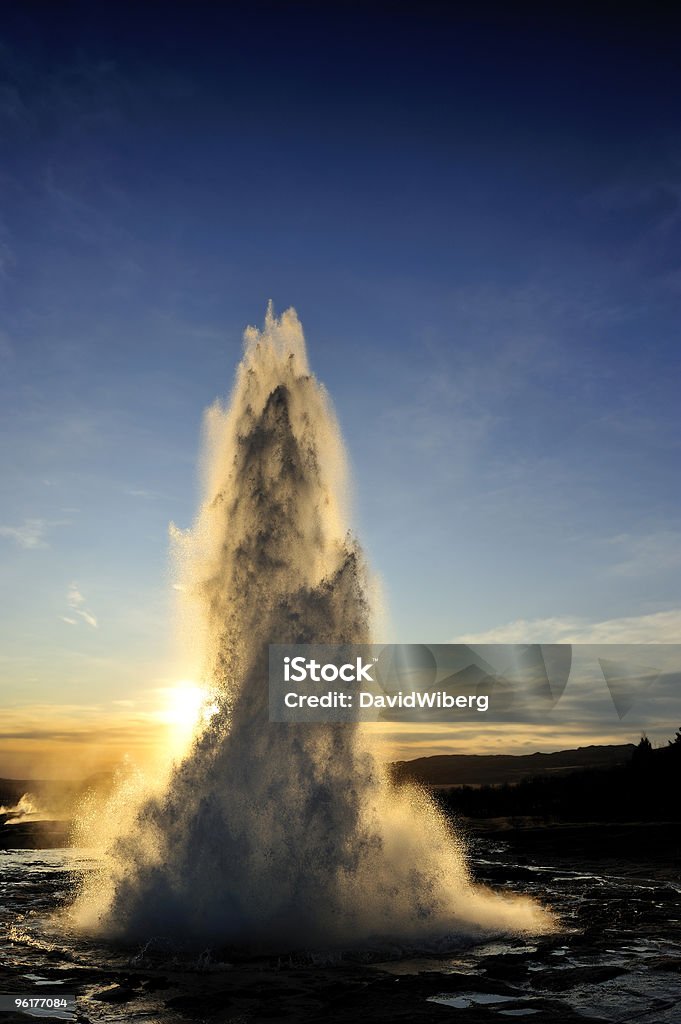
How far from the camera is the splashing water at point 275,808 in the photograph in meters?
18.6

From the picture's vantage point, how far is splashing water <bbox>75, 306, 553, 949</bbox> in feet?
61.2

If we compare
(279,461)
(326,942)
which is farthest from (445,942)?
(279,461)

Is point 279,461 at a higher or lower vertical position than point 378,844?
higher

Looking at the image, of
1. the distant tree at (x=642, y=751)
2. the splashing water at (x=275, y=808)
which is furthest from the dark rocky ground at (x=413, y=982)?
the distant tree at (x=642, y=751)

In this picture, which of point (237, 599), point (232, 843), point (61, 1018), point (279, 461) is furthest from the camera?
point (279, 461)

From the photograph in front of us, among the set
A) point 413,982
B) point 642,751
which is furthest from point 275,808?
point 642,751

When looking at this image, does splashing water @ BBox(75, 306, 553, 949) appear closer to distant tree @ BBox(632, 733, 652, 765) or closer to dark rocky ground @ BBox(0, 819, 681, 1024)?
dark rocky ground @ BBox(0, 819, 681, 1024)

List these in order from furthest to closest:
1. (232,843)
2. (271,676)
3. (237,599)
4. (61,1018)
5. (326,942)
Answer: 1. (237,599)
2. (271,676)
3. (232,843)
4. (326,942)
5. (61,1018)

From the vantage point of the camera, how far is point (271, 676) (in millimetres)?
21359

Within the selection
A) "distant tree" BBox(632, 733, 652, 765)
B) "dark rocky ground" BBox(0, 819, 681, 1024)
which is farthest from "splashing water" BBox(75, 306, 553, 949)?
"distant tree" BBox(632, 733, 652, 765)

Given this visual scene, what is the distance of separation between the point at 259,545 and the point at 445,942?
11848mm

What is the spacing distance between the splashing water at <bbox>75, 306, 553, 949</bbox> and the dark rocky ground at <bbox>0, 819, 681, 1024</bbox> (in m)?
1.65

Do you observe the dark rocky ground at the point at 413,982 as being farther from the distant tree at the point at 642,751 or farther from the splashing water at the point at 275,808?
the distant tree at the point at 642,751

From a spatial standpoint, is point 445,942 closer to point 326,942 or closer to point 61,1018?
point 326,942
